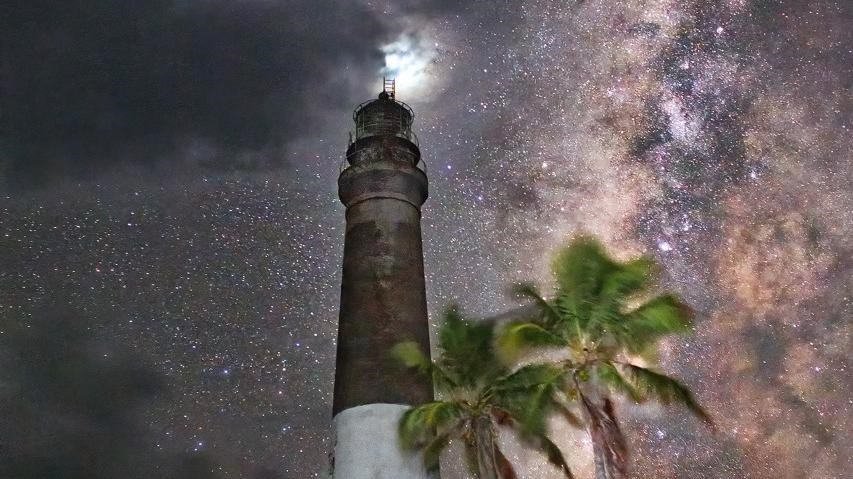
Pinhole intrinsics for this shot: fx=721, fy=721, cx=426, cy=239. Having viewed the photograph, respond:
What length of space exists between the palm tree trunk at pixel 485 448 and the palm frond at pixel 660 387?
608 centimetres

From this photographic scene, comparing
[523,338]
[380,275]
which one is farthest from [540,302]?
[380,275]

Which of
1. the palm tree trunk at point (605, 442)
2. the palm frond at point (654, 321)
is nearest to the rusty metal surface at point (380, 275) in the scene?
the palm tree trunk at point (605, 442)

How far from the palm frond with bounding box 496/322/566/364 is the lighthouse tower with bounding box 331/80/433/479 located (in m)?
5.11

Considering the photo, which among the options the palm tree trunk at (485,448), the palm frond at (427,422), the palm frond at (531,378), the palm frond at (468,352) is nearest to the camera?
the palm frond at (531,378)

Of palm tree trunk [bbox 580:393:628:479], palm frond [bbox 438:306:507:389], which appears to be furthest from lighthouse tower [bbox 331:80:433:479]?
palm tree trunk [bbox 580:393:628:479]

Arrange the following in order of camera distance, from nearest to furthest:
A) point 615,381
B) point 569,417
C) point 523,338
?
point 615,381 < point 523,338 < point 569,417

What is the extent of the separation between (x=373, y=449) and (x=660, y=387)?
1005 centimetres

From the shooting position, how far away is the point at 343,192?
31.2 m

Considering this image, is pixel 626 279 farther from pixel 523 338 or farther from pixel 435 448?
pixel 435 448

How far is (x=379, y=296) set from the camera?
28.1m

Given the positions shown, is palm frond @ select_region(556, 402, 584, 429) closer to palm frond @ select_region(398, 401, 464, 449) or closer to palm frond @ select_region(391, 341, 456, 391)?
palm frond @ select_region(398, 401, 464, 449)

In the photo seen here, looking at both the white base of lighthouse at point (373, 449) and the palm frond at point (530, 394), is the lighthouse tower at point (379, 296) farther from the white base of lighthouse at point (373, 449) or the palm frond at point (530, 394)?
the palm frond at point (530, 394)

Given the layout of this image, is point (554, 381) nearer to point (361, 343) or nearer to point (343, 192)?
point (361, 343)

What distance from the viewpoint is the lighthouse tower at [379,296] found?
25.6 m
